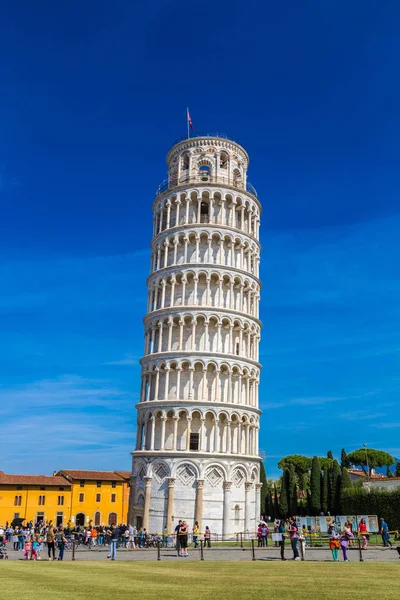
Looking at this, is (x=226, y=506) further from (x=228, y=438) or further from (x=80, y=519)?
(x=80, y=519)

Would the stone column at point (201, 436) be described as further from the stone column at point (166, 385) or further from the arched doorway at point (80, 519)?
the arched doorway at point (80, 519)

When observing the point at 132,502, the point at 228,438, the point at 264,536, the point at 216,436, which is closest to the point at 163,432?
the point at 216,436

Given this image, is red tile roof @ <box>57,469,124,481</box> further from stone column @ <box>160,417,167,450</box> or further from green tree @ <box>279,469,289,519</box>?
stone column @ <box>160,417,167,450</box>

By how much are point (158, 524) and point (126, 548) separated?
970 cm

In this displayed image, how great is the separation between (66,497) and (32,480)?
19.5ft

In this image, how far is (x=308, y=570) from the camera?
2189 centimetres

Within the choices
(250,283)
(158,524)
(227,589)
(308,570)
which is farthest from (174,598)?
(250,283)

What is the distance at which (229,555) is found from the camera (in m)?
32.8

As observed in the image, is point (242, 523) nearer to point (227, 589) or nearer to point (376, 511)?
point (376, 511)

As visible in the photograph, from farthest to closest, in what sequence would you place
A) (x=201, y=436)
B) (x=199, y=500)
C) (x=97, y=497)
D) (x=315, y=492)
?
(x=97, y=497) < (x=315, y=492) < (x=201, y=436) < (x=199, y=500)

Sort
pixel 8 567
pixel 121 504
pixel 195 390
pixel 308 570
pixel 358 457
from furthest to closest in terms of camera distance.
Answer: pixel 358 457 → pixel 121 504 → pixel 195 390 → pixel 8 567 → pixel 308 570

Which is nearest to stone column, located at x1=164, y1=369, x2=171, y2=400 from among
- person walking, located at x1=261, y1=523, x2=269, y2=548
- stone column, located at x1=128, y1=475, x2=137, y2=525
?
stone column, located at x1=128, y1=475, x2=137, y2=525

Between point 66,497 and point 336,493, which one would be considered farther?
point 66,497

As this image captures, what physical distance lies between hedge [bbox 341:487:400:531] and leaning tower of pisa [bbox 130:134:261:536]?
12.7 metres
